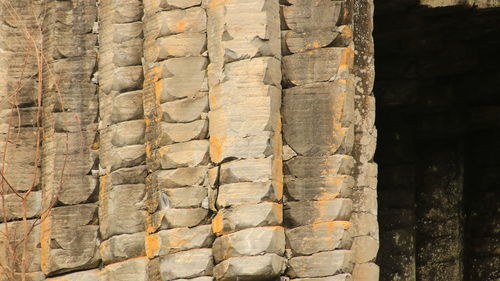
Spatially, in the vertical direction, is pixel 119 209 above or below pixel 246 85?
below

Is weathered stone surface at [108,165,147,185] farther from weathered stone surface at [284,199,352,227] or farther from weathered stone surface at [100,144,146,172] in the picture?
weathered stone surface at [284,199,352,227]

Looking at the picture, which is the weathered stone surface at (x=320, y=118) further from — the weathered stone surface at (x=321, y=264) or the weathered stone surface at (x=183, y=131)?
the weathered stone surface at (x=321, y=264)

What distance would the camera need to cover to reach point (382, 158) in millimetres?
13180

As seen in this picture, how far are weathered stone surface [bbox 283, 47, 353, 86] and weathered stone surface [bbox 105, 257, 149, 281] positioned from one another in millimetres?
1365

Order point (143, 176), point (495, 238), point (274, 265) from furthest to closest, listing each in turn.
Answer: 1. point (495, 238)
2. point (143, 176)
3. point (274, 265)

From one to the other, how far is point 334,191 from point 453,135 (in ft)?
12.7

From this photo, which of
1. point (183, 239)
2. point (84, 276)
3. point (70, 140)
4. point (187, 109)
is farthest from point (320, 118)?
point (84, 276)

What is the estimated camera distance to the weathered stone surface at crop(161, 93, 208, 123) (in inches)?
383

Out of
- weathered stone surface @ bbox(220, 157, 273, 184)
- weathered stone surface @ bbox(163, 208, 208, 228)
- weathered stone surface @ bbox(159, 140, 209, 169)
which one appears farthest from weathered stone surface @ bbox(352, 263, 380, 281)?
weathered stone surface @ bbox(159, 140, 209, 169)

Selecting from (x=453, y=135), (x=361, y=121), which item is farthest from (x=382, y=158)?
(x=361, y=121)

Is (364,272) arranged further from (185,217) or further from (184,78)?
(184,78)

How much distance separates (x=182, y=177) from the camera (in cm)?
970

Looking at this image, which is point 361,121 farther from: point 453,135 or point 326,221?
point 453,135

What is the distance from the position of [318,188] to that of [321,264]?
1.38ft
